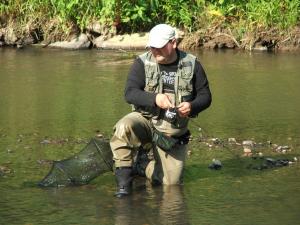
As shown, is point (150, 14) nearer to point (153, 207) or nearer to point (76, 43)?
point (76, 43)

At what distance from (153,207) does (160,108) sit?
0.86 metres

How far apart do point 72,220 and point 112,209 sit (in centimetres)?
39

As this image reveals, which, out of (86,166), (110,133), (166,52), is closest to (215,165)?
(86,166)

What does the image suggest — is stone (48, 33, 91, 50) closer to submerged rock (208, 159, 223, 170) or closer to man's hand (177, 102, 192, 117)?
submerged rock (208, 159, 223, 170)

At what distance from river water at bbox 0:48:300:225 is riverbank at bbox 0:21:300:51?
198 cm

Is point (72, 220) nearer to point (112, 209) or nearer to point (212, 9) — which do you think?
point (112, 209)

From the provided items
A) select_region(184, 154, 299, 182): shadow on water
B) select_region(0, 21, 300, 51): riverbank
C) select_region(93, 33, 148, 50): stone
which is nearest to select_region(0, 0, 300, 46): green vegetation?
select_region(0, 21, 300, 51): riverbank

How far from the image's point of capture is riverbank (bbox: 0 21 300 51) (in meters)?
18.5

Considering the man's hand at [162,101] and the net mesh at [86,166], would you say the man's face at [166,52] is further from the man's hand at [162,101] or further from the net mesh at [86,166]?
the net mesh at [86,166]

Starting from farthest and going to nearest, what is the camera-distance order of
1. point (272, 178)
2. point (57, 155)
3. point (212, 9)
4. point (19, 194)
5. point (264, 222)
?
1. point (212, 9)
2. point (57, 155)
3. point (272, 178)
4. point (19, 194)
5. point (264, 222)

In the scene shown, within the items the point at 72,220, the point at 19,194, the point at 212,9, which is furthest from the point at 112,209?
the point at 212,9

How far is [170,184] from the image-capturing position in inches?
275

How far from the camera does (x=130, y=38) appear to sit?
19.5m

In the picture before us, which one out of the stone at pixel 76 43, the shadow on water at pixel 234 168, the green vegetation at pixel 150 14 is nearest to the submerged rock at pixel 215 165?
the shadow on water at pixel 234 168
